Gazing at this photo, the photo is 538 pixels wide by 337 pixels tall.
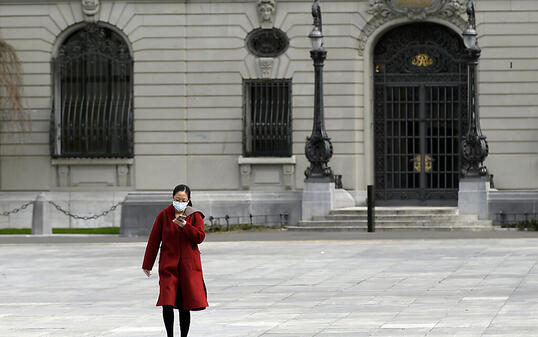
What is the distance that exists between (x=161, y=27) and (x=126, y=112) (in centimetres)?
246

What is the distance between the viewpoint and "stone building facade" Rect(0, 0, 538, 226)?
34.3 m

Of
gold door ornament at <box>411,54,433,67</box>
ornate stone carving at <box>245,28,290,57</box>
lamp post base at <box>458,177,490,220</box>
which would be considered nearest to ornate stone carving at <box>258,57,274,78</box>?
ornate stone carving at <box>245,28,290,57</box>

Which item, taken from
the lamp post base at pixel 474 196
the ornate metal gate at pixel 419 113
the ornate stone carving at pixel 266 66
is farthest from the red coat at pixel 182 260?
the ornate metal gate at pixel 419 113

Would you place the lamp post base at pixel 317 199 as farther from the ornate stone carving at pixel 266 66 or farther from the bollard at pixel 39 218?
the bollard at pixel 39 218

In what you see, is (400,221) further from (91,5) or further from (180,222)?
(180,222)

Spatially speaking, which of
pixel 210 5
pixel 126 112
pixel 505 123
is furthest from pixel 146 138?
pixel 505 123

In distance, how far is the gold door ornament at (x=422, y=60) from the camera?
115ft

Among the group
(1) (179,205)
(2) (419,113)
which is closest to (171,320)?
(1) (179,205)

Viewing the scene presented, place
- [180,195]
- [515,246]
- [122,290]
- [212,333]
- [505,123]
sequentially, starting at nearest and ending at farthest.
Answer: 1. [180,195]
2. [212,333]
3. [122,290]
4. [515,246]
5. [505,123]

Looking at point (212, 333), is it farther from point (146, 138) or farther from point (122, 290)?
point (146, 138)

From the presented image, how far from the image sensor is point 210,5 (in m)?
35.1

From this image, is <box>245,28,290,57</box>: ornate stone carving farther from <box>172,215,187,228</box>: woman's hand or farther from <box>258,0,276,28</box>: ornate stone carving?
<box>172,215,187,228</box>: woman's hand

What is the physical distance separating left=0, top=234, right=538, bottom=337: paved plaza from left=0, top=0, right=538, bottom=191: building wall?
8697 mm

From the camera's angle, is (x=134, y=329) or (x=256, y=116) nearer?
(x=134, y=329)
